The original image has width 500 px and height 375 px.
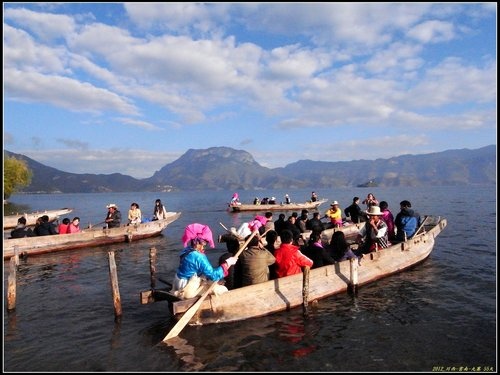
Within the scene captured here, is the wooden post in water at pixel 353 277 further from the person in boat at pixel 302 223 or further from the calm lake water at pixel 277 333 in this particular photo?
the person in boat at pixel 302 223

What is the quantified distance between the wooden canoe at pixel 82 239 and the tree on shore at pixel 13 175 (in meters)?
52.4

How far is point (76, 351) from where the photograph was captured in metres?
9.56

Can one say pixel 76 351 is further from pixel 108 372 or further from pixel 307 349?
pixel 307 349

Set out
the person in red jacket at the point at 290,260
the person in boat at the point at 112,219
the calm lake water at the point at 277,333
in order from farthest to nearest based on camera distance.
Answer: the person in boat at the point at 112,219 → the person in red jacket at the point at 290,260 → the calm lake water at the point at 277,333

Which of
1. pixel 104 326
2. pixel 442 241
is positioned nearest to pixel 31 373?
pixel 104 326

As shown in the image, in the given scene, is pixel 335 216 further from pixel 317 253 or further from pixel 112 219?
pixel 112 219

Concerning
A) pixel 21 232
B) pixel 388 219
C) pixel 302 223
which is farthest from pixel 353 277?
pixel 21 232

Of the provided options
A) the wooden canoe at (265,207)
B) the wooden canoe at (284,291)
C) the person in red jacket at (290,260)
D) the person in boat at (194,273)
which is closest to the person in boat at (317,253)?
the wooden canoe at (284,291)

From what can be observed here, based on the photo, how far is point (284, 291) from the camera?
38.9ft

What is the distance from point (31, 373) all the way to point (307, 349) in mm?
6638

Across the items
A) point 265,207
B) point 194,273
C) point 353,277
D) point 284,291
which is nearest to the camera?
point 194,273

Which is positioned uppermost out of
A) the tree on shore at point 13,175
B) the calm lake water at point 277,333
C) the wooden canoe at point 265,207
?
the tree on shore at point 13,175

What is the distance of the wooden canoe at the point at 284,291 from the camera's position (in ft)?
34.6

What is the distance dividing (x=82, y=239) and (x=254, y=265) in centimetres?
1706
